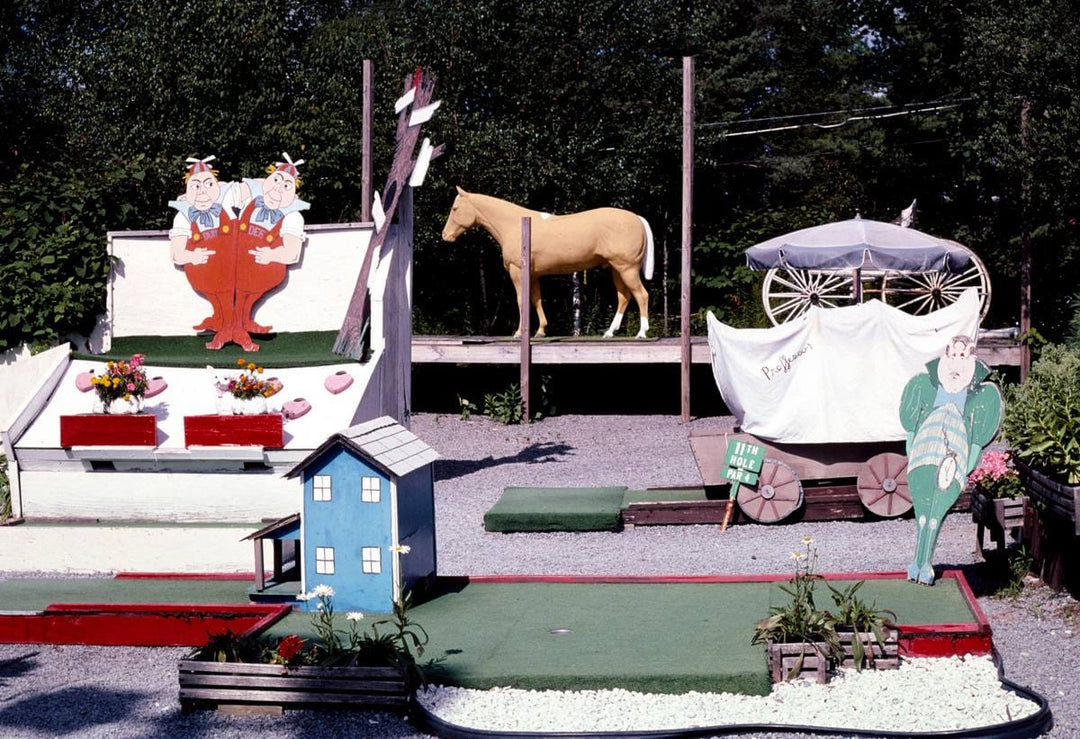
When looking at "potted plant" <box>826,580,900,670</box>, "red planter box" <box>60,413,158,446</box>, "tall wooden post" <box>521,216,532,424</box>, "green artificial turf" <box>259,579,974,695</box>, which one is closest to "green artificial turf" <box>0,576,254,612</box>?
"green artificial turf" <box>259,579,974,695</box>

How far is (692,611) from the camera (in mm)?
7656

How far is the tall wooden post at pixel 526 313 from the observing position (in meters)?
18.7

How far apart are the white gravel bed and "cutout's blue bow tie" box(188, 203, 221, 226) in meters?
9.04

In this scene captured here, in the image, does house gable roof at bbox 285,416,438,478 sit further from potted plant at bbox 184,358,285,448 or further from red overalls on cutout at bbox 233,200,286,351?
red overalls on cutout at bbox 233,200,286,351

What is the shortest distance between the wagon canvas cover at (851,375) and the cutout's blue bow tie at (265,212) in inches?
226

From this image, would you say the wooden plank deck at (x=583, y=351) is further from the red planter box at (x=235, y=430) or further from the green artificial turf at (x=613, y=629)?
the green artificial turf at (x=613, y=629)

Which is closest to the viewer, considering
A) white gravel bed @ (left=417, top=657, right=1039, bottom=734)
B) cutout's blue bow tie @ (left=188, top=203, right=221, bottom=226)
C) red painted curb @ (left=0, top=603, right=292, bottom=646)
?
white gravel bed @ (left=417, top=657, right=1039, bottom=734)

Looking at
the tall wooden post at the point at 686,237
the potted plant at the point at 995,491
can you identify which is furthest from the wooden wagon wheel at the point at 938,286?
the potted plant at the point at 995,491

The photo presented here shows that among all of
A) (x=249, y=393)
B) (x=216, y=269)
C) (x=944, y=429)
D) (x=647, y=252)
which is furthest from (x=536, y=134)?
(x=944, y=429)

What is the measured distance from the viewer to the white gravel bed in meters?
5.94

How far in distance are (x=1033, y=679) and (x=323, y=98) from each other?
1772 centimetres

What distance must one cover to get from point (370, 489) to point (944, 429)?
351cm

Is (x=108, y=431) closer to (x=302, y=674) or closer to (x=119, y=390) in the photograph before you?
(x=119, y=390)

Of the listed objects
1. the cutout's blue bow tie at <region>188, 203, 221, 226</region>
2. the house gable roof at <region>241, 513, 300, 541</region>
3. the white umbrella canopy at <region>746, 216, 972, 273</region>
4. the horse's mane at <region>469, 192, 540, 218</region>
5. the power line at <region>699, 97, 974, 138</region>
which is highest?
the power line at <region>699, 97, 974, 138</region>
